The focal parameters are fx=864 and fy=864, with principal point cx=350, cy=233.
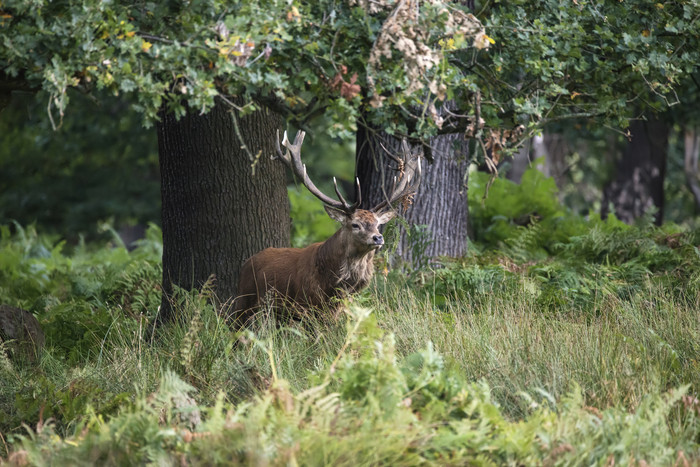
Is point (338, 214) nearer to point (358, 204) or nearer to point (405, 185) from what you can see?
point (358, 204)

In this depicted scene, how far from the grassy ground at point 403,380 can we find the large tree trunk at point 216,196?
0.67 meters

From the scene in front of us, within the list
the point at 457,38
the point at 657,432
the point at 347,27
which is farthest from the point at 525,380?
the point at 347,27

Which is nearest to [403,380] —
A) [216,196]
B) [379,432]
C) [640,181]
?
[379,432]

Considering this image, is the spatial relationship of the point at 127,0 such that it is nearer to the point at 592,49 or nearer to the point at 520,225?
the point at 592,49

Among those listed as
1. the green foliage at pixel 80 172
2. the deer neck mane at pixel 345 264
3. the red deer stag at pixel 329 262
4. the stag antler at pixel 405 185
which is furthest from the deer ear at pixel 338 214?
the green foliage at pixel 80 172

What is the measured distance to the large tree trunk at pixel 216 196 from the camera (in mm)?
7527

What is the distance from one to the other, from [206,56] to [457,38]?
1511 mm

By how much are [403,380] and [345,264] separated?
2.94 m

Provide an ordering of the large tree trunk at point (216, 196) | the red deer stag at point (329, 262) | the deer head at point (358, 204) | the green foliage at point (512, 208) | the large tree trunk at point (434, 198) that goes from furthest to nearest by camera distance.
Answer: the green foliage at point (512, 208)
the large tree trunk at point (434, 198)
the large tree trunk at point (216, 196)
the red deer stag at point (329, 262)
the deer head at point (358, 204)

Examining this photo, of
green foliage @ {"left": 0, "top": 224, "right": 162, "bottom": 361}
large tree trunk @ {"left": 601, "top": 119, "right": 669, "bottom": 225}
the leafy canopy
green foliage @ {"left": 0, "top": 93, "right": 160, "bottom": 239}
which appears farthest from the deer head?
green foliage @ {"left": 0, "top": 93, "right": 160, "bottom": 239}

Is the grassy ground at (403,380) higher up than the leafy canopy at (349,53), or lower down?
lower down

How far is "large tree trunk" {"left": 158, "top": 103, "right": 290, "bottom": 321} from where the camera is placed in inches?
296

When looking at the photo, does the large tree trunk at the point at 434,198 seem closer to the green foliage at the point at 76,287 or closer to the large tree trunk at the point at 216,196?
the large tree trunk at the point at 216,196

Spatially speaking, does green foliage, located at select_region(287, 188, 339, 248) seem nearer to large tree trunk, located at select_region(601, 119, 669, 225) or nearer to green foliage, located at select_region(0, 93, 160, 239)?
green foliage, located at select_region(0, 93, 160, 239)
